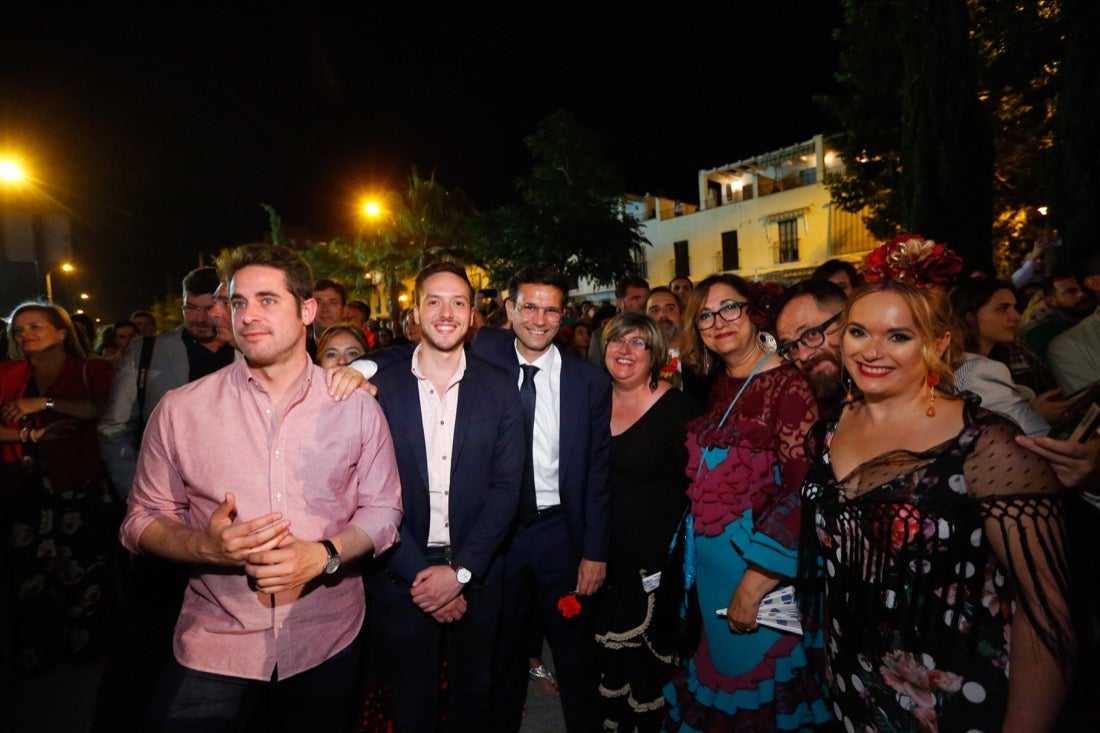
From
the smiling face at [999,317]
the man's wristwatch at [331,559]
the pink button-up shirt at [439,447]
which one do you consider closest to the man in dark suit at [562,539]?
the pink button-up shirt at [439,447]

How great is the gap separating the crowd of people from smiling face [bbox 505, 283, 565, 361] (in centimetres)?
3

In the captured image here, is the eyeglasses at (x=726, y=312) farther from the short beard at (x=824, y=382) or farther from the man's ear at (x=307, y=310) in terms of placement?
the man's ear at (x=307, y=310)

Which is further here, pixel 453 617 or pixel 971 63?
pixel 971 63

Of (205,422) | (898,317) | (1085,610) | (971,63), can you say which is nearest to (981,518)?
(1085,610)

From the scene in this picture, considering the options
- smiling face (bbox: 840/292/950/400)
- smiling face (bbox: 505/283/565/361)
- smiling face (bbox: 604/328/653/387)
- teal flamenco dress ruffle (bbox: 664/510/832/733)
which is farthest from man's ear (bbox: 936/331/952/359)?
smiling face (bbox: 505/283/565/361)

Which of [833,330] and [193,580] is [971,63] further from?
[193,580]

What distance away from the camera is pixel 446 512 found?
2725 millimetres

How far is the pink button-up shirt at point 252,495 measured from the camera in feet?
6.75

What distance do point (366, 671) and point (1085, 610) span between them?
3.29 m

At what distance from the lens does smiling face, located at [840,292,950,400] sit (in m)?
1.96

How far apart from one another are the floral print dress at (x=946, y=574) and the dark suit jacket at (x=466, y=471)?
1.46 meters

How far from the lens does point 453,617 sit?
2.64 meters

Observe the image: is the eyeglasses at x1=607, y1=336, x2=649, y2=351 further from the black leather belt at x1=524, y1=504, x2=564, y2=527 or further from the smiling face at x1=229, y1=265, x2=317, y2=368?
the smiling face at x1=229, y1=265, x2=317, y2=368

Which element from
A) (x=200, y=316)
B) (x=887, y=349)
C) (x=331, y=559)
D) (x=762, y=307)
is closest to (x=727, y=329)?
(x=762, y=307)
